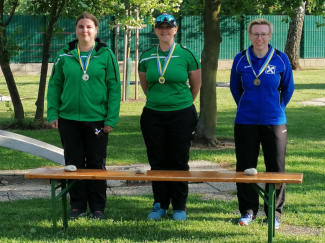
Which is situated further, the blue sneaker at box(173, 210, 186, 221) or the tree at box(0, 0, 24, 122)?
the tree at box(0, 0, 24, 122)

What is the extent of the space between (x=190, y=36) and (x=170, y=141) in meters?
26.2

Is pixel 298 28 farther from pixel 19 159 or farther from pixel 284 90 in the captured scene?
pixel 284 90

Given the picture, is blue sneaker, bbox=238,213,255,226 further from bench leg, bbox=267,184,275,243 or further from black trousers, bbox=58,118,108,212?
black trousers, bbox=58,118,108,212

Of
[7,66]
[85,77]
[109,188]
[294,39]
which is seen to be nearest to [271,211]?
[85,77]

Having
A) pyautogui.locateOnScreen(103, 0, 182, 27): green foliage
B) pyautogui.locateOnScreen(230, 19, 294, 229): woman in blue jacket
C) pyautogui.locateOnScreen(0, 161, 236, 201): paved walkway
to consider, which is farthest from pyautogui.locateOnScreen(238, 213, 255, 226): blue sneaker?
pyautogui.locateOnScreen(103, 0, 182, 27): green foliage

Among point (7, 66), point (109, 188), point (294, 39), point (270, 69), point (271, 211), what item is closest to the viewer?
point (271, 211)

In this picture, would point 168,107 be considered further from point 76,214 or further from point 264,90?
point 76,214

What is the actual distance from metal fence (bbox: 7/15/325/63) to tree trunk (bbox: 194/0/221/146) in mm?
18372

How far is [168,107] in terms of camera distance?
22.1 feet

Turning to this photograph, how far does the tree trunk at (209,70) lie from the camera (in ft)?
38.2

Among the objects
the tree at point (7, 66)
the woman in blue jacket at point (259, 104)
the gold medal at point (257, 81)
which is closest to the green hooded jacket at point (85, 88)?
the woman in blue jacket at point (259, 104)

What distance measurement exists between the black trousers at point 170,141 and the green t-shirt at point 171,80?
0.27ft

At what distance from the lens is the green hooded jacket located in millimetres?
6664

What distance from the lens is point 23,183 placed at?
8930 mm
